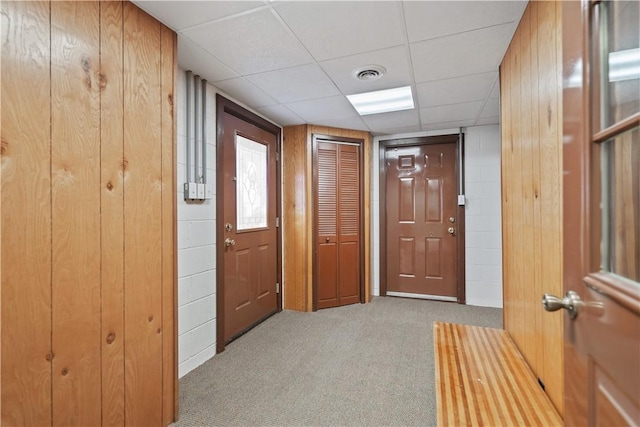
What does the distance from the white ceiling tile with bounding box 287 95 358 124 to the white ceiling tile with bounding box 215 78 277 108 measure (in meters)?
0.26

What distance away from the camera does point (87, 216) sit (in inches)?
49.6

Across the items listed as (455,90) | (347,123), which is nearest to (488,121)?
(455,90)

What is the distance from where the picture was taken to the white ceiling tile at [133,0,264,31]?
145 cm

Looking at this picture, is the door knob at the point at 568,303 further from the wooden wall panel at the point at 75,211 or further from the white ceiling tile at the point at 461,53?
the wooden wall panel at the point at 75,211

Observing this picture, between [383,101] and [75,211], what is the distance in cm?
248

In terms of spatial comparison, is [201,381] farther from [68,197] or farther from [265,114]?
[265,114]

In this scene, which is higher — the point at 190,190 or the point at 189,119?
the point at 189,119

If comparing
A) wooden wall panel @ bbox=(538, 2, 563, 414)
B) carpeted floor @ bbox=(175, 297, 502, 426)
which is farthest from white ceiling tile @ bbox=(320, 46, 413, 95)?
carpeted floor @ bbox=(175, 297, 502, 426)

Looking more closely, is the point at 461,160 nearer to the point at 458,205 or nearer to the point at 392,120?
the point at 458,205

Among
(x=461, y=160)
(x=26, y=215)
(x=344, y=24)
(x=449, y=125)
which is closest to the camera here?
(x=26, y=215)

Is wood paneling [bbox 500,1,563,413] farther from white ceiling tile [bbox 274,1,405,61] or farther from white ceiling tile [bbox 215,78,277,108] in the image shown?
white ceiling tile [bbox 215,78,277,108]

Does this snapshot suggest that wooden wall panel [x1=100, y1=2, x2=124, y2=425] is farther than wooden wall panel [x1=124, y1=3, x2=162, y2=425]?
No

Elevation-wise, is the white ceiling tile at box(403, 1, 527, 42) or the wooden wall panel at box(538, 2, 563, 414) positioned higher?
the white ceiling tile at box(403, 1, 527, 42)

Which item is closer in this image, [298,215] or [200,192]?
[200,192]
